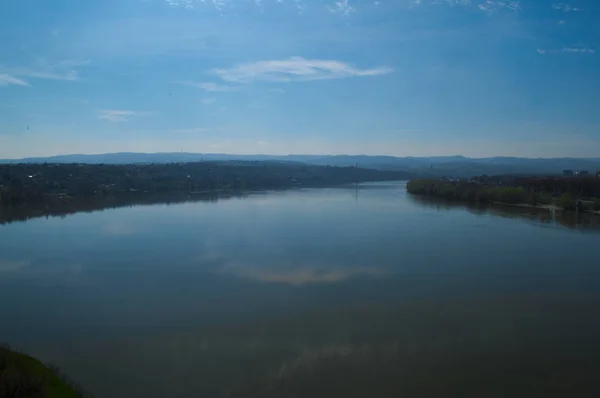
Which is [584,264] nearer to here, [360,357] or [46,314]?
[360,357]

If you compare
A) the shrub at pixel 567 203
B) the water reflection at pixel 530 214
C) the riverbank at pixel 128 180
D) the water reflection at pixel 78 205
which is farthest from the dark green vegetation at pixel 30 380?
the shrub at pixel 567 203

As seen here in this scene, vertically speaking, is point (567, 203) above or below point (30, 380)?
above

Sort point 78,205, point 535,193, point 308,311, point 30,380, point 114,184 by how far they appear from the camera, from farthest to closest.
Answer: point 114,184
point 535,193
point 78,205
point 308,311
point 30,380

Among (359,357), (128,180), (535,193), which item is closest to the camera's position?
(359,357)

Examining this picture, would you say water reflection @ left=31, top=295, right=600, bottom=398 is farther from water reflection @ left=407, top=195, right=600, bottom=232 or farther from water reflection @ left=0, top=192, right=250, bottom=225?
water reflection @ left=0, top=192, right=250, bottom=225

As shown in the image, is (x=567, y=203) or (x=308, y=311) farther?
(x=567, y=203)

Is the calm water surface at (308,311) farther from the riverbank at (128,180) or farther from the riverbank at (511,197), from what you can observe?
the riverbank at (128,180)

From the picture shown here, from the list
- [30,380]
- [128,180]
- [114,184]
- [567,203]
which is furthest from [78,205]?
[567,203]

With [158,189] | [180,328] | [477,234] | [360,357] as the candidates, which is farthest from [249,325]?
[158,189]

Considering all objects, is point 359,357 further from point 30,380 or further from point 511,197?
point 511,197
